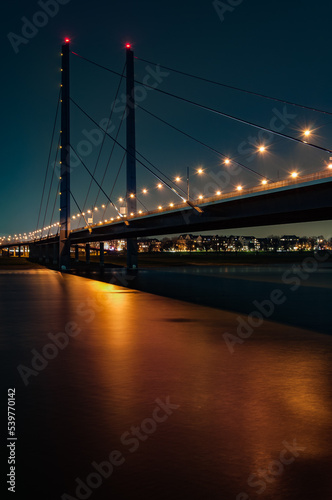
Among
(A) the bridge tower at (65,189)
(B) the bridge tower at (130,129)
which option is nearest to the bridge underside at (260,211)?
(B) the bridge tower at (130,129)

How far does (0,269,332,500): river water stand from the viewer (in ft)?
18.5

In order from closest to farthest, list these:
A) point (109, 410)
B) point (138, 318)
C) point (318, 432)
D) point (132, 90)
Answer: point (318, 432), point (109, 410), point (138, 318), point (132, 90)

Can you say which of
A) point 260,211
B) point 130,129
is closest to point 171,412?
point 260,211

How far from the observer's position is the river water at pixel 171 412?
222 inches

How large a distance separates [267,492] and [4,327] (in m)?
14.4

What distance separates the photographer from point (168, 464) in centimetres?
604

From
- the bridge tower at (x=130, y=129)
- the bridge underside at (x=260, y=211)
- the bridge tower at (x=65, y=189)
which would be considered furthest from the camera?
the bridge tower at (x=65, y=189)

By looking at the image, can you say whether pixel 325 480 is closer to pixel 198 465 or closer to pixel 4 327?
pixel 198 465

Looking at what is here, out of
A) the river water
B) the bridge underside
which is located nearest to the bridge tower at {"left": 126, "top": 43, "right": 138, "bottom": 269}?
the bridge underside

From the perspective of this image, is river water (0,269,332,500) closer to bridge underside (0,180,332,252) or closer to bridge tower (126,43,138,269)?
bridge underside (0,180,332,252)

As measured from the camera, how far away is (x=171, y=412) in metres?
7.99

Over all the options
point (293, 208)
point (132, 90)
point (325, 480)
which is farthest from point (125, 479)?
point (132, 90)

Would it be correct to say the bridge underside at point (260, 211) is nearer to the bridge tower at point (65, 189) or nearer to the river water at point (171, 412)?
the river water at point (171, 412)

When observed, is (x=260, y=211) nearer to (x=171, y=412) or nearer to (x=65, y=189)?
(x=171, y=412)
